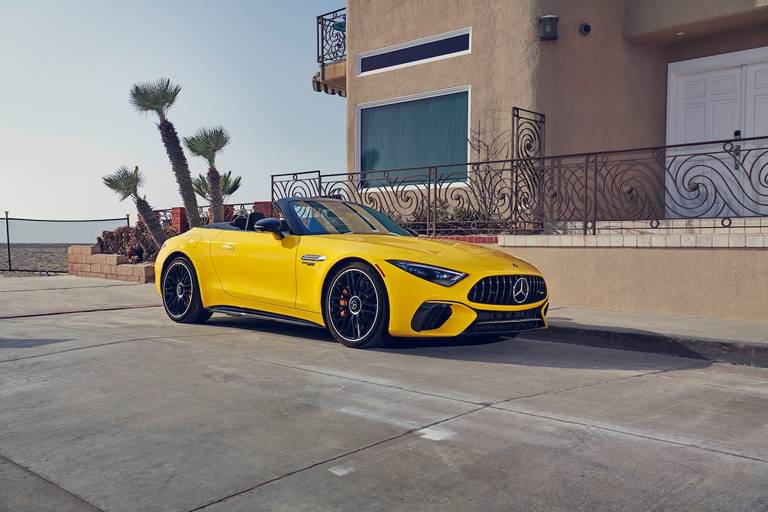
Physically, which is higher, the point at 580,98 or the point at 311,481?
the point at 580,98

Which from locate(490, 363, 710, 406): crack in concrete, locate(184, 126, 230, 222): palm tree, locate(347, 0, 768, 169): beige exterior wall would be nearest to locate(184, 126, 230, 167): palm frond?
locate(184, 126, 230, 222): palm tree

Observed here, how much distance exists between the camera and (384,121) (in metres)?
14.2

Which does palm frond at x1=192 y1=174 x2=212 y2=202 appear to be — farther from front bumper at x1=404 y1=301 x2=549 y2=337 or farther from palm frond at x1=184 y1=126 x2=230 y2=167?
front bumper at x1=404 y1=301 x2=549 y2=337

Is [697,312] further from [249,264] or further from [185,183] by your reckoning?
[185,183]

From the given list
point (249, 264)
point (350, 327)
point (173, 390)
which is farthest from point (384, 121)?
point (173, 390)

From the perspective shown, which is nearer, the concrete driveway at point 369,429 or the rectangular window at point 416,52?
the concrete driveway at point 369,429

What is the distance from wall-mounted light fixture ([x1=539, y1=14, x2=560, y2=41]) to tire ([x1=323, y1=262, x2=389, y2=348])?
6.83 m

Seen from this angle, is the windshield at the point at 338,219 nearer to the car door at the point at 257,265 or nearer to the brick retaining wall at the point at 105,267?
the car door at the point at 257,265

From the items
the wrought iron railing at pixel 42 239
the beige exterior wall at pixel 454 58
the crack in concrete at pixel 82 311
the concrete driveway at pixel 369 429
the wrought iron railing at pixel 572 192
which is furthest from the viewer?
the wrought iron railing at pixel 42 239

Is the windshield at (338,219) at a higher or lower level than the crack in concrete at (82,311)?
higher

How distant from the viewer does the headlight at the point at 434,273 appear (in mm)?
6039

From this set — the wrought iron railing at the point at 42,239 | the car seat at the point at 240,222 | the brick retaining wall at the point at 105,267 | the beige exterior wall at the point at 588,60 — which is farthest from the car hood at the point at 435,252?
the wrought iron railing at the point at 42,239

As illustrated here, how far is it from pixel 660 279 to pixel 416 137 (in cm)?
602

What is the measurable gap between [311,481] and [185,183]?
611 inches
